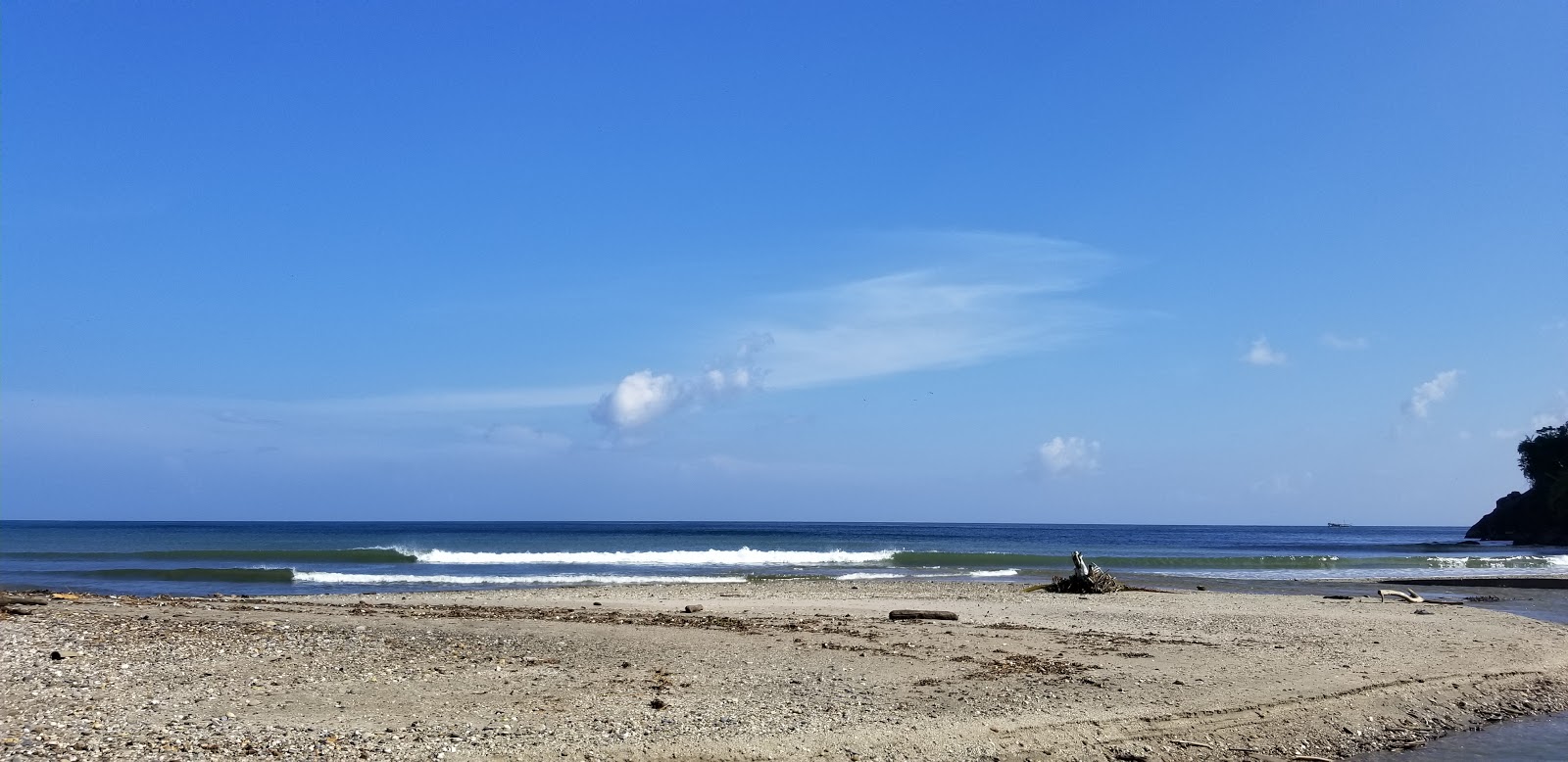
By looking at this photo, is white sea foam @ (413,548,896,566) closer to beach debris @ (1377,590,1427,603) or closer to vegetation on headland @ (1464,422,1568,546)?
beach debris @ (1377,590,1427,603)

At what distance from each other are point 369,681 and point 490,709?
189 cm

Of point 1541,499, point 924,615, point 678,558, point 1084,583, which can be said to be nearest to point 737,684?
point 924,615

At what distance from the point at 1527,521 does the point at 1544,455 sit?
5.77 meters

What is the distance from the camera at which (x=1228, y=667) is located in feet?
38.7

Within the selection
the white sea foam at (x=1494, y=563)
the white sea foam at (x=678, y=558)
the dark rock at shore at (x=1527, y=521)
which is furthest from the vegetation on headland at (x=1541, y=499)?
the white sea foam at (x=678, y=558)

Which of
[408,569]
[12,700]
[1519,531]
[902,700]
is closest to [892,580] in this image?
[408,569]

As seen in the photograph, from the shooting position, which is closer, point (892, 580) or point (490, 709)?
point (490, 709)

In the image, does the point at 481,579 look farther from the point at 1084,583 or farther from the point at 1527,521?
the point at 1527,521

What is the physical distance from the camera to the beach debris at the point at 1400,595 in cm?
2309

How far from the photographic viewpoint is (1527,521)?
282 ft

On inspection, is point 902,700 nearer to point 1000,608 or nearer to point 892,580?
point 1000,608

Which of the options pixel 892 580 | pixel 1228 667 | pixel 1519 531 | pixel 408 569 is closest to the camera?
pixel 1228 667

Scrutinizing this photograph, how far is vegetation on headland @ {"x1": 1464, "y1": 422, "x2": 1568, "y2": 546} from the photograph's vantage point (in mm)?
78125

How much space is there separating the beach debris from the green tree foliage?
72.2 metres
